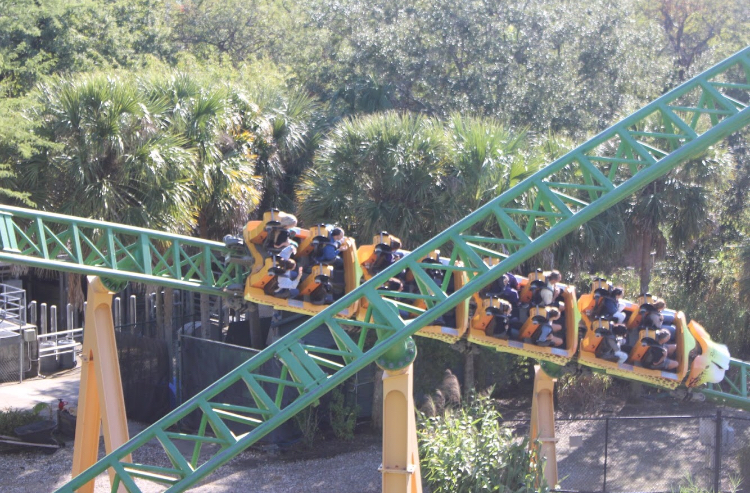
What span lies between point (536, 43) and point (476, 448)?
1070cm

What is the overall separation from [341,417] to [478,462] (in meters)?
4.08

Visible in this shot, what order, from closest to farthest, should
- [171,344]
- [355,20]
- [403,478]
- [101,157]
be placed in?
1. [403,478]
2. [101,157]
3. [171,344]
4. [355,20]

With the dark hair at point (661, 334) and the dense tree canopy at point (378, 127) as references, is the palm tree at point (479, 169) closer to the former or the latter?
the dense tree canopy at point (378, 127)

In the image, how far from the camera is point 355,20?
1973 cm

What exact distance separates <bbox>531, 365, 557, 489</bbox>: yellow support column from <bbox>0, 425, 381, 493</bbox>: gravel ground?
7.98 ft

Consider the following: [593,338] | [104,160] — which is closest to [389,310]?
[593,338]

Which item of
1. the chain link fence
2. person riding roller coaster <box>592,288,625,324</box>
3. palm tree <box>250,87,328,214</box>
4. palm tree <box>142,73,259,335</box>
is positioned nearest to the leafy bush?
the chain link fence

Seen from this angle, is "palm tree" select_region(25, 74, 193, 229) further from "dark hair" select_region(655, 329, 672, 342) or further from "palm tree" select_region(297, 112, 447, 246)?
"dark hair" select_region(655, 329, 672, 342)

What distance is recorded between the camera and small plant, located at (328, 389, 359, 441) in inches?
493

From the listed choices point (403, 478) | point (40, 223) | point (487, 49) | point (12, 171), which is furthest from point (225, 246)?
point (487, 49)

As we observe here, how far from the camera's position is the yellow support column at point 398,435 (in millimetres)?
7008

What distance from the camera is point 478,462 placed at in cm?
885

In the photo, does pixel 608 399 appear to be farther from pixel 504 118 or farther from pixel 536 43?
pixel 536 43

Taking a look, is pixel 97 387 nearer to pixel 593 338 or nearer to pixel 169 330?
pixel 169 330
